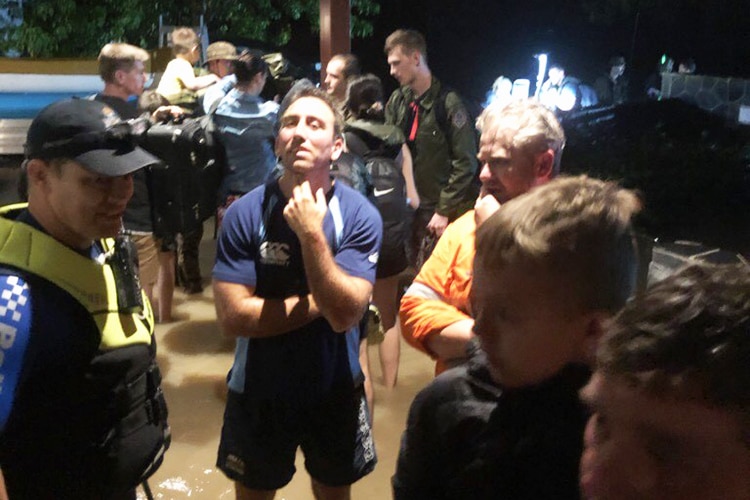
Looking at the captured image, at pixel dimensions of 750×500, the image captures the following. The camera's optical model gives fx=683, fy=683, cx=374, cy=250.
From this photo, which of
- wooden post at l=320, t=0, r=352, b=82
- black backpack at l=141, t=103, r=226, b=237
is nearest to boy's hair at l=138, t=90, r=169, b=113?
black backpack at l=141, t=103, r=226, b=237

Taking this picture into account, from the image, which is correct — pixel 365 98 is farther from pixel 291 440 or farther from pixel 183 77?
pixel 183 77

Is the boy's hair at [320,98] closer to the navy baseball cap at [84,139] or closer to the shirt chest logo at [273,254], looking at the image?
the shirt chest logo at [273,254]

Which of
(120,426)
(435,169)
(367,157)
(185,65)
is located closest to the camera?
(120,426)

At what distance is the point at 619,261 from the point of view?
3.66ft

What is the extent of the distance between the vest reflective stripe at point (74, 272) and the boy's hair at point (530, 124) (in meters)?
1.18

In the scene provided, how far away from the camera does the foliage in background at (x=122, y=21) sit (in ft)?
38.3

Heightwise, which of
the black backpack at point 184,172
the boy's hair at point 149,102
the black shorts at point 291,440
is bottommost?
the black shorts at point 291,440

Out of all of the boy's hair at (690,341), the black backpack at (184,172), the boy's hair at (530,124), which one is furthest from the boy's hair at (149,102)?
the boy's hair at (690,341)

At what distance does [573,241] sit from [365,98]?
9.02 feet

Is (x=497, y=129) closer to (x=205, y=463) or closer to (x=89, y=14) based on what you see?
(x=205, y=463)

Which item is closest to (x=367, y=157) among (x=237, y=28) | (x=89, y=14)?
(x=237, y=28)

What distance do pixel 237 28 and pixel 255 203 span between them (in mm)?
10841

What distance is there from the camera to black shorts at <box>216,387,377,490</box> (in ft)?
7.36

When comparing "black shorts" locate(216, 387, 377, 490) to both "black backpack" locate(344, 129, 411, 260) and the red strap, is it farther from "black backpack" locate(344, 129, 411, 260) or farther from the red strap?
the red strap
